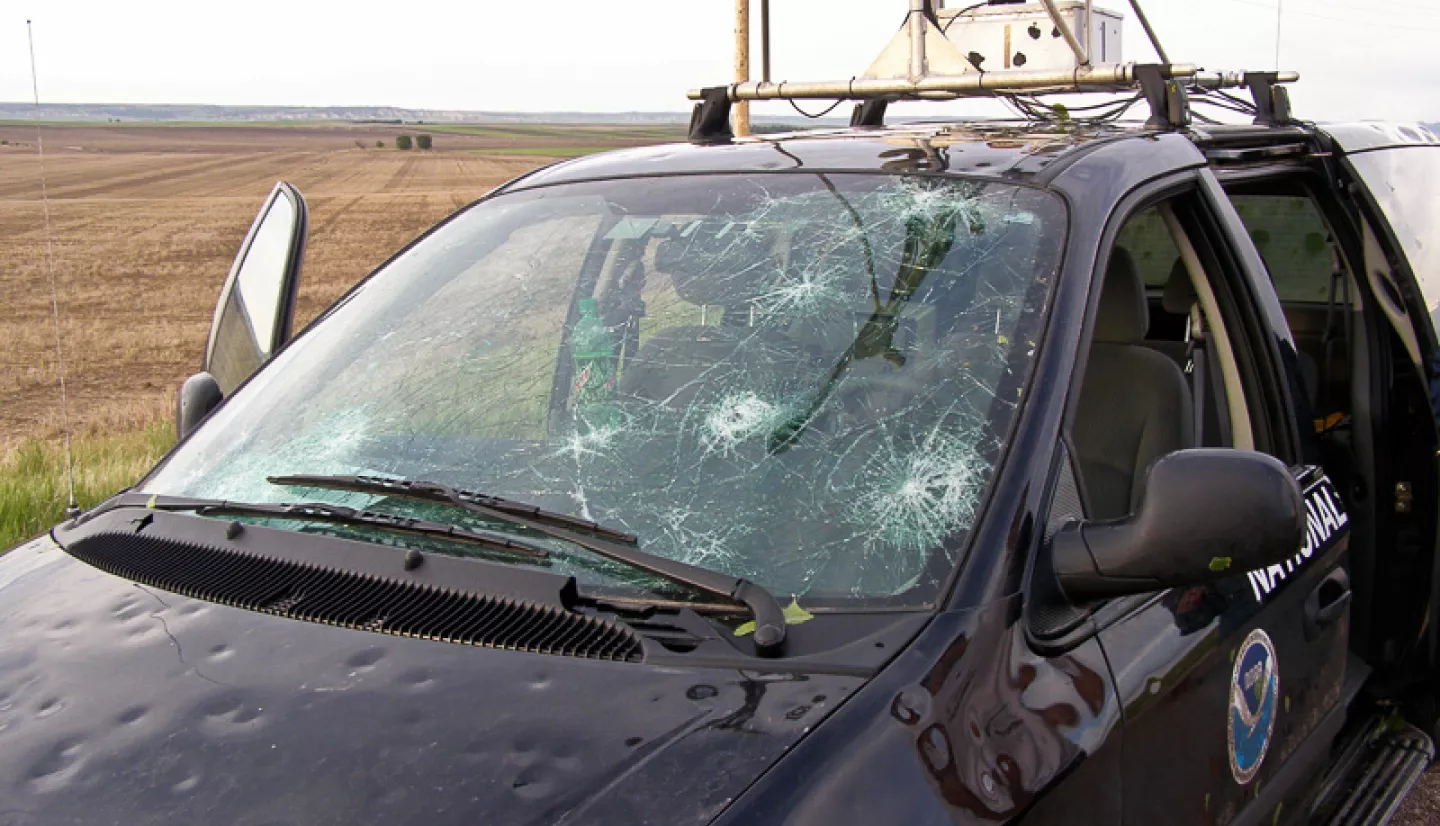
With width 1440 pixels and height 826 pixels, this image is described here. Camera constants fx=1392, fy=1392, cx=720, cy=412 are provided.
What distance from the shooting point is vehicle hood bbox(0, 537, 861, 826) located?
1.47 metres

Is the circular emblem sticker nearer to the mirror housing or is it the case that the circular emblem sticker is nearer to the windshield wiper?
the windshield wiper

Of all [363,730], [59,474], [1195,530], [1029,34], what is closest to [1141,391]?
[1195,530]

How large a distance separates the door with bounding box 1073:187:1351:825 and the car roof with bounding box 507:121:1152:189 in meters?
0.23

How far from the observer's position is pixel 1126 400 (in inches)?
118

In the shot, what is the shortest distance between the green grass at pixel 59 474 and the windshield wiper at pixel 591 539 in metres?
2.45

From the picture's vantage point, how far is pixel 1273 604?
240 centimetres

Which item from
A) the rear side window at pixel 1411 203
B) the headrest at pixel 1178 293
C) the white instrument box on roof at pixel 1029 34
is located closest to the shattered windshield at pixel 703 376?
the headrest at pixel 1178 293

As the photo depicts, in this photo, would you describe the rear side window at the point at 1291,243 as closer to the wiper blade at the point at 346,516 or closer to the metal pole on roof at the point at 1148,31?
the metal pole on roof at the point at 1148,31

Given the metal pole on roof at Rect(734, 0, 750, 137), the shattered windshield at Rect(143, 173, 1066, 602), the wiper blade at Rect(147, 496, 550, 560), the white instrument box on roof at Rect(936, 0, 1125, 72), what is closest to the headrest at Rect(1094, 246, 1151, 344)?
the shattered windshield at Rect(143, 173, 1066, 602)

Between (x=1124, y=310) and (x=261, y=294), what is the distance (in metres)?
2.13

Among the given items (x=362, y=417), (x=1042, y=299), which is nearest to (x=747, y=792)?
(x=1042, y=299)

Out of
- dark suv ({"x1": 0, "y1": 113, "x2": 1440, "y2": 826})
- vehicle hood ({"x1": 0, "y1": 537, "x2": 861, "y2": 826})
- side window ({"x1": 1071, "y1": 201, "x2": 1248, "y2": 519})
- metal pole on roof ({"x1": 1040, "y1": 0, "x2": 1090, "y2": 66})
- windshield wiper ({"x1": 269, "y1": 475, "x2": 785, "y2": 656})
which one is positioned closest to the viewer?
vehicle hood ({"x1": 0, "y1": 537, "x2": 861, "y2": 826})

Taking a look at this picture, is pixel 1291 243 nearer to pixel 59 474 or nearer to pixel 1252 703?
pixel 1252 703

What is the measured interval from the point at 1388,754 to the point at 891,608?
2.06 meters
